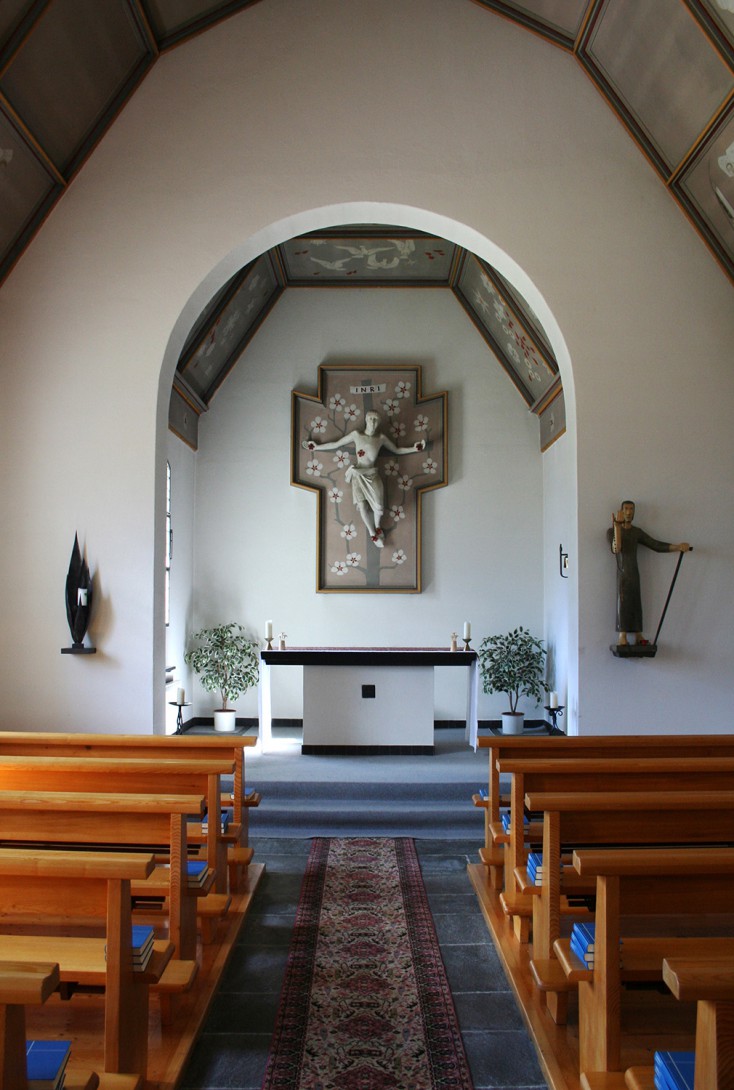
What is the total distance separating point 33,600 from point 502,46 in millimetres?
4920

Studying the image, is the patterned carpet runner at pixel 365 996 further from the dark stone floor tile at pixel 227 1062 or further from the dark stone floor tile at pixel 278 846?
the dark stone floor tile at pixel 278 846

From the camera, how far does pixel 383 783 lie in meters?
5.55

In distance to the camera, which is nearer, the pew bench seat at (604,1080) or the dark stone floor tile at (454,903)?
the pew bench seat at (604,1080)

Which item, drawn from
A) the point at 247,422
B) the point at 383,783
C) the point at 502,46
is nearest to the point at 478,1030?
the point at 383,783

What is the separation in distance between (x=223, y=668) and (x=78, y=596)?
2.38m

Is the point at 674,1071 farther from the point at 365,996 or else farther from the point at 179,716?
the point at 179,716

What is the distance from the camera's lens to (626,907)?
2137 mm

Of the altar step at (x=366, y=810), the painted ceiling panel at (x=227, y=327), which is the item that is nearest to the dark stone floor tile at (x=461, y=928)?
the altar step at (x=366, y=810)

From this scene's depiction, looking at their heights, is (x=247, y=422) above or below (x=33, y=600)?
above

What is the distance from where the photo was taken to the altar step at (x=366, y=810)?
5.17m

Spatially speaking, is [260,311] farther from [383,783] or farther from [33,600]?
[383,783]

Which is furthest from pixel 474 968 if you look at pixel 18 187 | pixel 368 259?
pixel 368 259

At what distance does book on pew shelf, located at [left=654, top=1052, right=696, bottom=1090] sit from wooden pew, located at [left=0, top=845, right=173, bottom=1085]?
3.87ft

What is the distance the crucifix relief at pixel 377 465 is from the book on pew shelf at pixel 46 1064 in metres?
6.44
